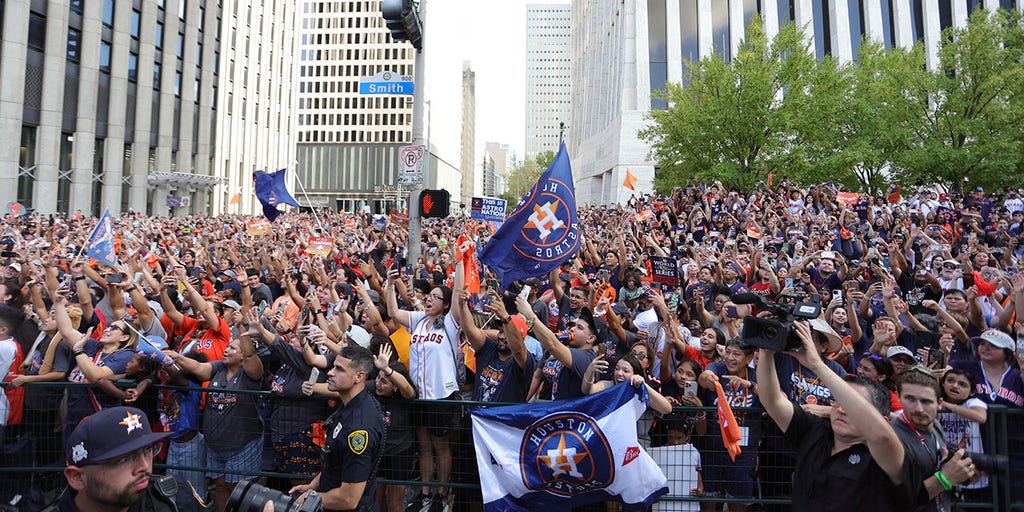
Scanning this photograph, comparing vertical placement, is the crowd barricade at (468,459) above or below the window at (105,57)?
below

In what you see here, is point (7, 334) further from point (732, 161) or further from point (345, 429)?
point (732, 161)

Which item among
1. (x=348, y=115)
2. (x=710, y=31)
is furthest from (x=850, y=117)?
(x=348, y=115)

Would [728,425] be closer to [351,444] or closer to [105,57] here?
[351,444]

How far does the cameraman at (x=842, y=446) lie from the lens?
312cm

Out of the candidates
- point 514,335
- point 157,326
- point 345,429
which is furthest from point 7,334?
point 514,335

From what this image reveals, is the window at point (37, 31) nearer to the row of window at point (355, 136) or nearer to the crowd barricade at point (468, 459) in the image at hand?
the crowd barricade at point (468, 459)

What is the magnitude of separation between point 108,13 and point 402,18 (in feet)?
148

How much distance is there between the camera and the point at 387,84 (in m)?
11.4

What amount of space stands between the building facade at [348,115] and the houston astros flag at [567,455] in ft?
349

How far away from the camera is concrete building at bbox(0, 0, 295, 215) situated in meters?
38.2

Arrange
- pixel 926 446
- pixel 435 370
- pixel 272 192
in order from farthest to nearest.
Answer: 1. pixel 272 192
2. pixel 435 370
3. pixel 926 446

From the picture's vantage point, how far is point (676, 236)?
1708 cm

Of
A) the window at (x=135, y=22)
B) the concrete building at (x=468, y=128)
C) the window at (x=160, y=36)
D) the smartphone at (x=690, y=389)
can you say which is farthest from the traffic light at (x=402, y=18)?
the concrete building at (x=468, y=128)

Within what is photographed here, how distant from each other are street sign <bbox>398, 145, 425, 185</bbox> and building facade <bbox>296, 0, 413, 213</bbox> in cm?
10018
